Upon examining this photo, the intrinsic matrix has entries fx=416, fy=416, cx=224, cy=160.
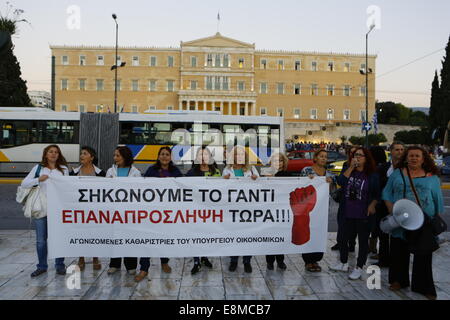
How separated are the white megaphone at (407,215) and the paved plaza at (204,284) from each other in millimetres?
835

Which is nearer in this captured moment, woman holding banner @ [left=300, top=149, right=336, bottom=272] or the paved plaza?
the paved plaza

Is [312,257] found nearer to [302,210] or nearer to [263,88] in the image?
[302,210]

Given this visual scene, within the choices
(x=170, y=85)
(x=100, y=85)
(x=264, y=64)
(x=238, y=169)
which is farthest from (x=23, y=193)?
(x=264, y=64)

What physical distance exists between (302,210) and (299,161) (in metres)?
15.4

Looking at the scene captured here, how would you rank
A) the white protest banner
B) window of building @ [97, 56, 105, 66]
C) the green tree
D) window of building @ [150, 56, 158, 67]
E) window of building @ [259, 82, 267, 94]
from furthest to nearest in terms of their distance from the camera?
1. window of building @ [259, 82, 267, 94]
2. window of building @ [150, 56, 158, 67]
3. window of building @ [97, 56, 105, 66]
4. the green tree
5. the white protest banner

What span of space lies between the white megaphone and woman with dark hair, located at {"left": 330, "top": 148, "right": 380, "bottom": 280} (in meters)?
0.56

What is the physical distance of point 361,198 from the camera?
534 cm

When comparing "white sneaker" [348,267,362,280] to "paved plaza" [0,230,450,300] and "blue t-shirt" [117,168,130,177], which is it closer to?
"paved plaza" [0,230,450,300]

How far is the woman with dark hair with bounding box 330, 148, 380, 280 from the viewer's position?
534 cm

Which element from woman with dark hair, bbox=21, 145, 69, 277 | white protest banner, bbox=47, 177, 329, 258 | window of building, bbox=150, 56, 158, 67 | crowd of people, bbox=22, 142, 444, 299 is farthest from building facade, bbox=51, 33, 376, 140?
white protest banner, bbox=47, 177, 329, 258

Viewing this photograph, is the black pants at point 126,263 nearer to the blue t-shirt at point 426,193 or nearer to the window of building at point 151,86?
the blue t-shirt at point 426,193

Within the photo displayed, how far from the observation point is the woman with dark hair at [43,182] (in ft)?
17.4
